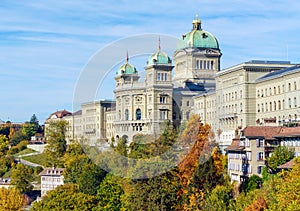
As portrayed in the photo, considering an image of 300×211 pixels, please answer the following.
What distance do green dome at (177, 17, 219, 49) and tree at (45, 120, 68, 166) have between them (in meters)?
28.9

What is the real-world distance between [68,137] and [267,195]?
99.9 meters

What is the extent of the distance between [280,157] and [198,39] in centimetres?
7974

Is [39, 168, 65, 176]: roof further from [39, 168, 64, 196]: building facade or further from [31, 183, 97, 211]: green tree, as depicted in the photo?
[31, 183, 97, 211]: green tree

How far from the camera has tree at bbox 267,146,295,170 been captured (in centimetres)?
6194

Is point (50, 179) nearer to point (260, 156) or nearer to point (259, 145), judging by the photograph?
point (259, 145)

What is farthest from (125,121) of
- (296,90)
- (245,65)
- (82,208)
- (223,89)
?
(82,208)

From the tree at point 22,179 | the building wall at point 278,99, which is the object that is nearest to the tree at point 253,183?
the building wall at point 278,99

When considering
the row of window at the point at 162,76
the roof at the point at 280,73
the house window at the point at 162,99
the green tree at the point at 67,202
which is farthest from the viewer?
the row of window at the point at 162,76

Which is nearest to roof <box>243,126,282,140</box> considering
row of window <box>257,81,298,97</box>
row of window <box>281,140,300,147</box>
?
row of window <box>281,140,300,147</box>

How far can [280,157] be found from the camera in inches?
2454

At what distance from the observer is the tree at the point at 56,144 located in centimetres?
12775

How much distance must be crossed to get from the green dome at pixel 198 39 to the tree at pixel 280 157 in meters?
78.5

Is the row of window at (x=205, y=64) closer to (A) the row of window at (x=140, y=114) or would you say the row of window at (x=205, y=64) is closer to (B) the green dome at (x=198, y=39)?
(B) the green dome at (x=198, y=39)

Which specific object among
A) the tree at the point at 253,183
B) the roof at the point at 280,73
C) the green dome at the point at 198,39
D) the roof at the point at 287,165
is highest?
the green dome at the point at 198,39
